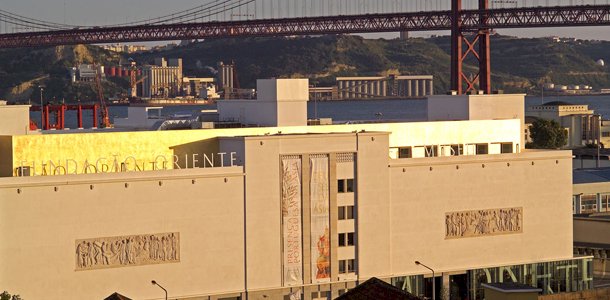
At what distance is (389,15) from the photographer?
9931cm

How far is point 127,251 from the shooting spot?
34.2 m

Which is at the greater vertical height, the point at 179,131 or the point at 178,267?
the point at 179,131

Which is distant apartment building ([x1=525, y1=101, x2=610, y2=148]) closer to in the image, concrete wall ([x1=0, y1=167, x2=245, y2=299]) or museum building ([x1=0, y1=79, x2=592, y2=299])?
museum building ([x1=0, y1=79, x2=592, y2=299])

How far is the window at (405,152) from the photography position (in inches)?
1610

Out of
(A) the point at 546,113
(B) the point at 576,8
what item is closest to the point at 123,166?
(B) the point at 576,8

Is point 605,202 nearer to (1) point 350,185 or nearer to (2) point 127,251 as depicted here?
(1) point 350,185

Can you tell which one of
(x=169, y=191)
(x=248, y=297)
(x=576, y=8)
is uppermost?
(x=576, y=8)

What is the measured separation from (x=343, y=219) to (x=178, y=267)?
177 inches

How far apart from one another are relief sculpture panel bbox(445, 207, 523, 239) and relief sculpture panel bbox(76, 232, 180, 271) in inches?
295

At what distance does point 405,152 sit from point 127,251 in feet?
30.6

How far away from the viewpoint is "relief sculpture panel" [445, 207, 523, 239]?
129 feet

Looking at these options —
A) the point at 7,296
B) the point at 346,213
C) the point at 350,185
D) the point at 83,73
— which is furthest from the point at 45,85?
the point at 7,296

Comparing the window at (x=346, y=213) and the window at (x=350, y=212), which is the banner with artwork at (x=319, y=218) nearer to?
the window at (x=346, y=213)

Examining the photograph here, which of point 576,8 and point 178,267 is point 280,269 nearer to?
point 178,267
